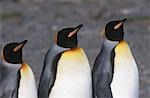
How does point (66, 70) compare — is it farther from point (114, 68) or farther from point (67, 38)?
point (114, 68)

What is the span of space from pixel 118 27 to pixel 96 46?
4814 millimetres

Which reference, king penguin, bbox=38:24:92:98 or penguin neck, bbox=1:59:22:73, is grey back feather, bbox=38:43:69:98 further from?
penguin neck, bbox=1:59:22:73

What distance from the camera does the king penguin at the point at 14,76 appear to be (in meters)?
4.69

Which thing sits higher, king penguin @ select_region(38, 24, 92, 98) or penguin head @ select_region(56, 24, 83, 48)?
penguin head @ select_region(56, 24, 83, 48)

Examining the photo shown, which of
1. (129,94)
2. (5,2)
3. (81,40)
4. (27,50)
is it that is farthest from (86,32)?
(129,94)

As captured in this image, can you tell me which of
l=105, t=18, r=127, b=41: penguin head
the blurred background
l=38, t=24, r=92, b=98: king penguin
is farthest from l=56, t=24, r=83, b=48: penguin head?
the blurred background

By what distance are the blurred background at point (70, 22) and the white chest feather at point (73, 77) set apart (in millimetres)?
3233

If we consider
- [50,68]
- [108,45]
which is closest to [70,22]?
[108,45]

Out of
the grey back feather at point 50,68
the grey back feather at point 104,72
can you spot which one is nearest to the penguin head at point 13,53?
the grey back feather at point 50,68

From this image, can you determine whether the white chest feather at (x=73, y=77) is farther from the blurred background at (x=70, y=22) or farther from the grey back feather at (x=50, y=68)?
the blurred background at (x=70, y=22)

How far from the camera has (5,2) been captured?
548 inches

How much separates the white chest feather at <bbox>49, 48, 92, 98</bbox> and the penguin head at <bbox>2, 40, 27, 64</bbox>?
339 millimetres

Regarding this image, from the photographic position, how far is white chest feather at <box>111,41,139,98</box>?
490 centimetres

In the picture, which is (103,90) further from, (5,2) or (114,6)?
(5,2)
